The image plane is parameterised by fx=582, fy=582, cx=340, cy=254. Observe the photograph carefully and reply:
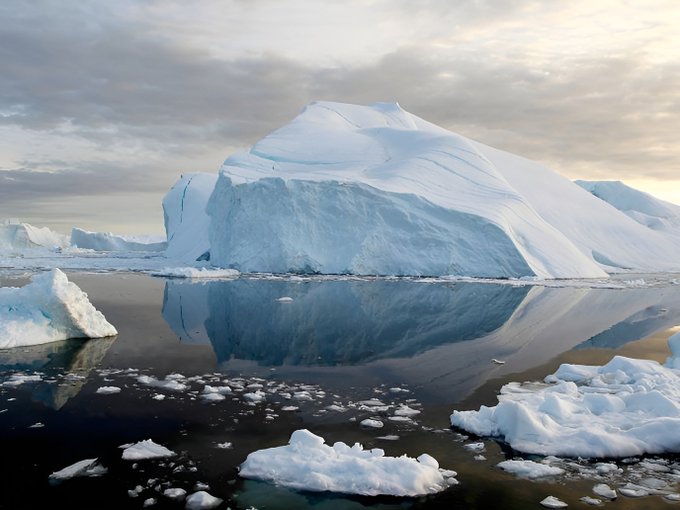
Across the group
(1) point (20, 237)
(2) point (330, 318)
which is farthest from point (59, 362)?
(1) point (20, 237)

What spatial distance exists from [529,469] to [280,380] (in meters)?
3.43

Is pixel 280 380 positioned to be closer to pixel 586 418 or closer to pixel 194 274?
pixel 586 418

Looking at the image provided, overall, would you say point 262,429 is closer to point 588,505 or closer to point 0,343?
point 588,505

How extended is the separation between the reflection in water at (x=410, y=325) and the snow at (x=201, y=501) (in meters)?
3.17

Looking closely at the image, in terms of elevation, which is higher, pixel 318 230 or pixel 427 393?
pixel 318 230

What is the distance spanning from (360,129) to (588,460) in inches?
1229

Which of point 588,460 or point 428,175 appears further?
point 428,175

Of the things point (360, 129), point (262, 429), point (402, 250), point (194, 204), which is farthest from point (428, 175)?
point (262, 429)

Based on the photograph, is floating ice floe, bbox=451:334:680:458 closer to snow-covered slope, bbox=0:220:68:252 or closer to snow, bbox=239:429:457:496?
snow, bbox=239:429:457:496

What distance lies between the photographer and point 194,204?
39.9 meters

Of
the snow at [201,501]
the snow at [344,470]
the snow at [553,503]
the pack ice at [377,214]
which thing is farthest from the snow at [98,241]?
the snow at [553,503]

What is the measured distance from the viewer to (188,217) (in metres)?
39.4

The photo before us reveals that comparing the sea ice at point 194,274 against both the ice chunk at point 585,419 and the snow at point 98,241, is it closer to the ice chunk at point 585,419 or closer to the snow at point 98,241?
the ice chunk at point 585,419

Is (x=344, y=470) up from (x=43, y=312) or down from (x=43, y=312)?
down
